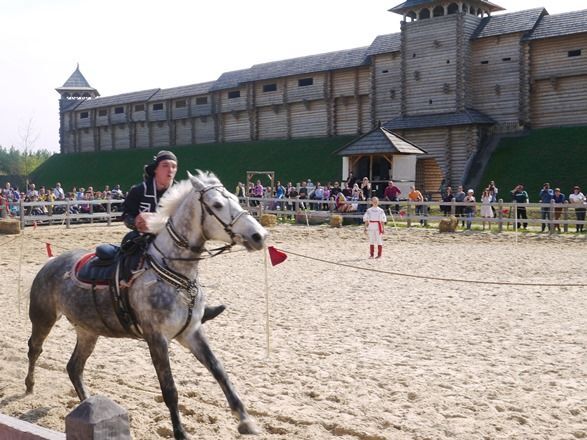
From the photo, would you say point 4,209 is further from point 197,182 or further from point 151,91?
point 151,91

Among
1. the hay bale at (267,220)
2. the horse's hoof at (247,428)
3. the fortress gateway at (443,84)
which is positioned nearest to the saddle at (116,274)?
→ the horse's hoof at (247,428)

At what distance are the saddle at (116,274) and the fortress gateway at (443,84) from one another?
28.2 metres

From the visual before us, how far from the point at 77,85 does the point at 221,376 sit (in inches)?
2988

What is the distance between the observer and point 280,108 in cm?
5275

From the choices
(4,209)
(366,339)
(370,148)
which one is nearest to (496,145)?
(370,148)

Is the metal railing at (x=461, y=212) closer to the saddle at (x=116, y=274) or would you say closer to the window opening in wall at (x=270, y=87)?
the saddle at (x=116, y=274)

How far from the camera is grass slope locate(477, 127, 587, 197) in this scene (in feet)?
107

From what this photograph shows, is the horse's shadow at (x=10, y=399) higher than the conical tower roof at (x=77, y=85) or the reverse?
the reverse

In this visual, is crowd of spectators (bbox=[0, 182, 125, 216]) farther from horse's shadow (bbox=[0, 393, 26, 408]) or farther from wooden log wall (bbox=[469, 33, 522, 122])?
wooden log wall (bbox=[469, 33, 522, 122])

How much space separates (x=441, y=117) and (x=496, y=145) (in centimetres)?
390

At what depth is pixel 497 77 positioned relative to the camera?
3975 cm

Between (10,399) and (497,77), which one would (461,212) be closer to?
(497,77)

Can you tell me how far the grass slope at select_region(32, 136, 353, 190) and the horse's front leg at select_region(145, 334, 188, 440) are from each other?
37089mm

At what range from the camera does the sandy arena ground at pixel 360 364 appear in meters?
5.33
